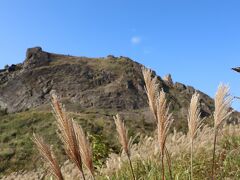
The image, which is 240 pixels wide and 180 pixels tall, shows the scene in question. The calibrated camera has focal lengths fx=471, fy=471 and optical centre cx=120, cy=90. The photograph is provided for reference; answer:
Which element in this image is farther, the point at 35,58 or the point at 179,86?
the point at 179,86

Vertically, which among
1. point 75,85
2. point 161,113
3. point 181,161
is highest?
point 75,85

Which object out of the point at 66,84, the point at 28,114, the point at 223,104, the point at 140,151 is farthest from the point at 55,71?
the point at 223,104

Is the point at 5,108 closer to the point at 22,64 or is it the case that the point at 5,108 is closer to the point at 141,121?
the point at 22,64

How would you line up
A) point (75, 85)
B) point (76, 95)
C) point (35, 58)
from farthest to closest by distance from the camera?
point (35, 58)
point (75, 85)
point (76, 95)

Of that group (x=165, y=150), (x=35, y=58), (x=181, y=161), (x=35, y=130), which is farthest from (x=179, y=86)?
(x=165, y=150)

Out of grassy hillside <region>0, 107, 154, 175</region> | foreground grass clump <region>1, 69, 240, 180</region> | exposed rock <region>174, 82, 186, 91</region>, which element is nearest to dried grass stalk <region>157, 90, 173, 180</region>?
foreground grass clump <region>1, 69, 240, 180</region>

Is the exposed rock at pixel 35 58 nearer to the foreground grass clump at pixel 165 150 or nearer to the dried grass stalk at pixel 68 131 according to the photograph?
the foreground grass clump at pixel 165 150

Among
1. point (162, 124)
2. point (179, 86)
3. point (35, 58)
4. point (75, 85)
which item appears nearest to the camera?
point (162, 124)

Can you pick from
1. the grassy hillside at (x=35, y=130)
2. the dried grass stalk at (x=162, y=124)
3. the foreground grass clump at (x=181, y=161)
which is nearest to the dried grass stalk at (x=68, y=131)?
the dried grass stalk at (x=162, y=124)

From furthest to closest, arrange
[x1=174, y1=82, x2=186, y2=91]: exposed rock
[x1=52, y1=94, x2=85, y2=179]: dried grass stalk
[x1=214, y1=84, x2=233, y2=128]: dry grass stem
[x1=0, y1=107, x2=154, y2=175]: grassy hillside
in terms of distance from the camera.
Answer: [x1=174, y1=82, x2=186, y2=91]: exposed rock → [x1=0, y1=107, x2=154, y2=175]: grassy hillside → [x1=214, y1=84, x2=233, y2=128]: dry grass stem → [x1=52, y1=94, x2=85, y2=179]: dried grass stalk

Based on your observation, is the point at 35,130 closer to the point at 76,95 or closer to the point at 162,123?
Answer: the point at 76,95

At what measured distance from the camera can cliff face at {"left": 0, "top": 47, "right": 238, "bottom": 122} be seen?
2672 inches

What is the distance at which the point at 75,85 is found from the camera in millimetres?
71250

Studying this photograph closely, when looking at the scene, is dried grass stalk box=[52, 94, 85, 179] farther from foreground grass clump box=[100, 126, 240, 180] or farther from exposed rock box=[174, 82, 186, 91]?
exposed rock box=[174, 82, 186, 91]
